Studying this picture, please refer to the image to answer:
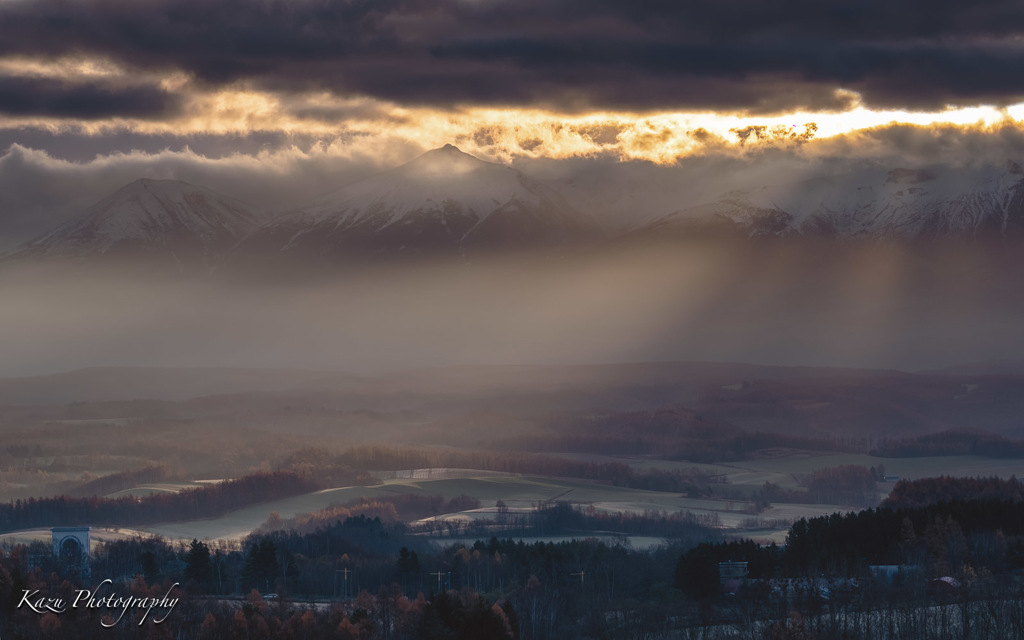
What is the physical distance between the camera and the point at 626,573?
455 ft

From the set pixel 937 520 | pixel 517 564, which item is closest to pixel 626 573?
pixel 517 564

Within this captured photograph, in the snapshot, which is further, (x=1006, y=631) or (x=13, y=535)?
(x=13, y=535)

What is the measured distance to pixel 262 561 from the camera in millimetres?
139375

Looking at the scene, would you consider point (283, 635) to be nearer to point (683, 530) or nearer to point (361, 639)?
point (361, 639)

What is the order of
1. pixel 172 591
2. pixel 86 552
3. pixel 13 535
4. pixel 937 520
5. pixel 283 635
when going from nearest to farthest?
pixel 283 635 < pixel 172 591 < pixel 937 520 < pixel 86 552 < pixel 13 535

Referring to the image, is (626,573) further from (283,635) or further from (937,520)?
(283,635)

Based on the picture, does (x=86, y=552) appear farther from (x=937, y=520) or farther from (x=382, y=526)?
(x=937, y=520)

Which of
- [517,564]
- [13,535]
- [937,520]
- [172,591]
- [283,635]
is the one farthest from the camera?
[13,535]

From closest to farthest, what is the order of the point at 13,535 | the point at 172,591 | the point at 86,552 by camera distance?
1. the point at 172,591
2. the point at 86,552
3. the point at 13,535

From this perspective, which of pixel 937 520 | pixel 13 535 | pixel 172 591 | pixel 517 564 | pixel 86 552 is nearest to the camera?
pixel 172 591

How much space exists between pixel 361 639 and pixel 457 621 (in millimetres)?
5703

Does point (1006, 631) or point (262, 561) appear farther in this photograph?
point (262, 561)

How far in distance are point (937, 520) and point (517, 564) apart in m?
31.7

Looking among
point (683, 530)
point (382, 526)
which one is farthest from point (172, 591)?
point (683, 530)
